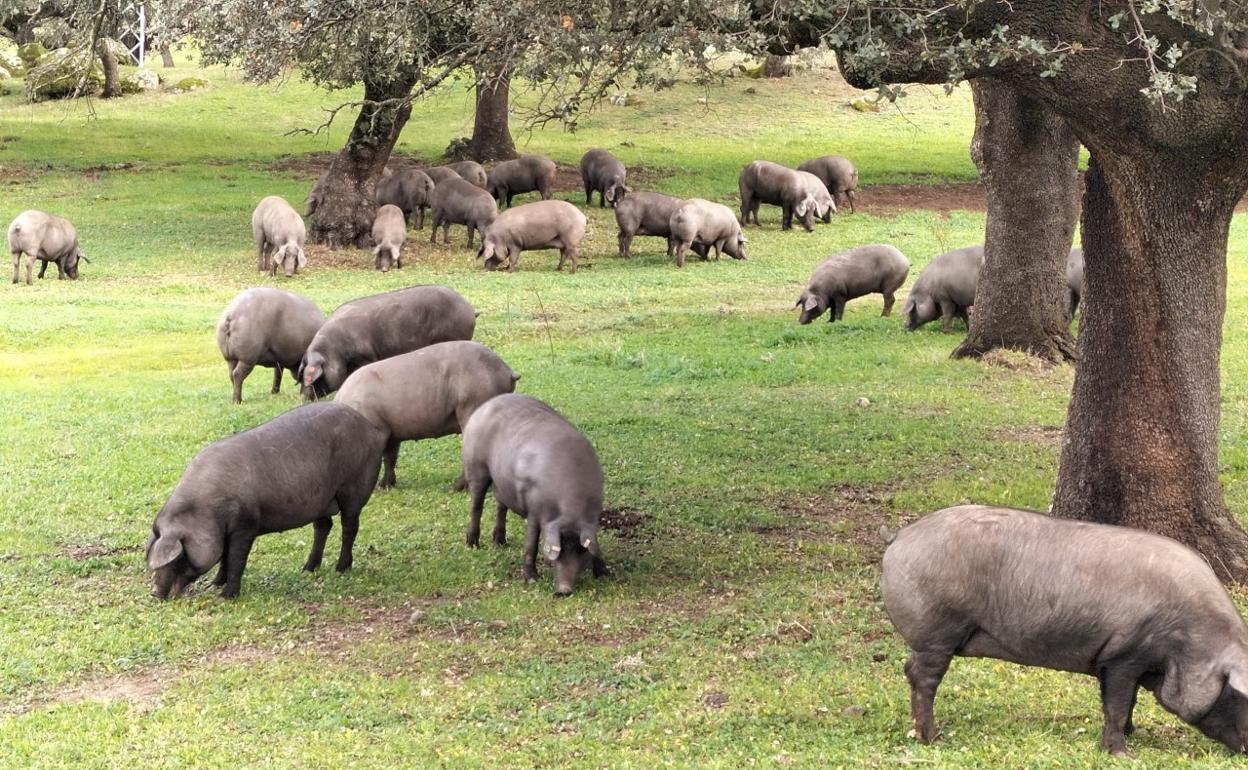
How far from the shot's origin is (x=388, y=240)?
1029 inches

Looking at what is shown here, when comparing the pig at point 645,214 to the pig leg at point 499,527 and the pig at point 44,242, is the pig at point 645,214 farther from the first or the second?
the pig leg at point 499,527

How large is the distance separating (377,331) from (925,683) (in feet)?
29.2

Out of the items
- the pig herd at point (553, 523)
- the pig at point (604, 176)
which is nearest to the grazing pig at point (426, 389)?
the pig herd at point (553, 523)

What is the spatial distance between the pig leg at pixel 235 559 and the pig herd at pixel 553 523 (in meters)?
0.01

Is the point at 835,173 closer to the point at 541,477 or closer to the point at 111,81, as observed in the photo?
the point at 541,477

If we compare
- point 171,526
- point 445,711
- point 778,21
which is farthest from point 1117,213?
point 171,526

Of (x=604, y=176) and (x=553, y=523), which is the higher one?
(x=604, y=176)

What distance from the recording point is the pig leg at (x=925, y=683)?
23.0 feet

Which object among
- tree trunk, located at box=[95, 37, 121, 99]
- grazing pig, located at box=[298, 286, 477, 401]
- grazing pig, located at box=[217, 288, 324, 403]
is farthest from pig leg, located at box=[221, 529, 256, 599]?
tree trunk, located at box=[95, 37, 121, 99]

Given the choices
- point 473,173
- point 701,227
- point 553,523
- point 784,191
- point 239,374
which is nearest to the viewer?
point 553,523

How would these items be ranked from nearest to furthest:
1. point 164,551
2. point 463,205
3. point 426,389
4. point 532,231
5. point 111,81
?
1. point 164,551
2. point 426,389
3. point 532,231
4. point 463,205
5. point 111,81

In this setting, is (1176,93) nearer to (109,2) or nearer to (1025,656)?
(1025,656)

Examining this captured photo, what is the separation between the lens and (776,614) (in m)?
9.15

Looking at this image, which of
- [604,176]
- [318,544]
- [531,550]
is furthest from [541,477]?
[604,176]
